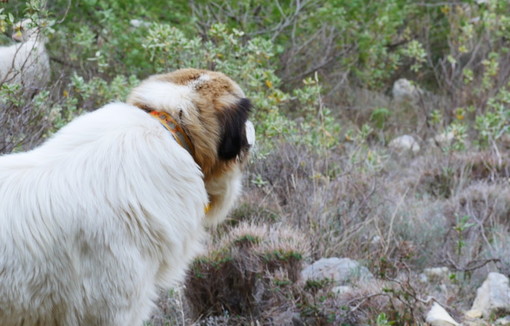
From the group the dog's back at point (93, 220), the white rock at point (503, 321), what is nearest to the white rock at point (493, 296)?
the white rock at point (503, 321)

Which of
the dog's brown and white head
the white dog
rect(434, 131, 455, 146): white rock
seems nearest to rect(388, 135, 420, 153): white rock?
rect(434, 131, 455, 146): white rock

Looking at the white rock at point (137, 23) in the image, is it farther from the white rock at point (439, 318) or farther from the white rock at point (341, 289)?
the white rock at point (439, 318)

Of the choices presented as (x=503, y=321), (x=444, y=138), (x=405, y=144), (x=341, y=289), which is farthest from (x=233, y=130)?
(x=405, y=144)

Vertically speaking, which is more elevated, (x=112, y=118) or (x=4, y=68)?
(x=112, y=118)

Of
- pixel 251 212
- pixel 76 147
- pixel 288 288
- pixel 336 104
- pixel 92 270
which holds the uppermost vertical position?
pixel 76 147

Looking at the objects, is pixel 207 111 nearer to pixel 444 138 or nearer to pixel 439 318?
pixel 439 318

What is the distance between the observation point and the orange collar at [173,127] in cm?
308

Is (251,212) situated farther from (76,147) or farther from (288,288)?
(76,147)

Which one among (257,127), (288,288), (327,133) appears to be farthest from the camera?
(327,133)

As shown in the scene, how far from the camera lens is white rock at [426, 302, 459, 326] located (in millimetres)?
4225

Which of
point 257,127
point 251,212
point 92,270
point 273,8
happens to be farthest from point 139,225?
point 273,8

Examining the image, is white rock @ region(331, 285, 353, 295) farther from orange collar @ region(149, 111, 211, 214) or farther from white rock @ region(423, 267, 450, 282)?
orange collar @ region(149, 111, 211, 214)

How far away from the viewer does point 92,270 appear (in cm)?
282

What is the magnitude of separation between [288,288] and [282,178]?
229cm
